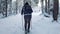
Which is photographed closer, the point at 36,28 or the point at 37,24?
the point at 36,28

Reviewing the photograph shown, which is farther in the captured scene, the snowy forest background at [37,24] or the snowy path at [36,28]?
the snowy forest background at [37,24]

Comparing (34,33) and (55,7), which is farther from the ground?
(55,7)

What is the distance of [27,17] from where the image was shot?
968 cm

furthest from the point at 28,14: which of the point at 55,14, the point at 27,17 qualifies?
the point at 55,14

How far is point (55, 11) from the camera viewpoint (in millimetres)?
15516

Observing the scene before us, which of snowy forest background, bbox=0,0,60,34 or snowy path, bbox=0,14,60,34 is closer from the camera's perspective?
snowy path, bbox=0,14,60,34

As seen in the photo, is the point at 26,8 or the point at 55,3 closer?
the point at 26,8

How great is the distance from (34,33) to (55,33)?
1.32 m

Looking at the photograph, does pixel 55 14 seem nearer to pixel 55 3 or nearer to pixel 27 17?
pixel 55 3

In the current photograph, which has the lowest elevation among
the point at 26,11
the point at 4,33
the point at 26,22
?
the point at 4,33

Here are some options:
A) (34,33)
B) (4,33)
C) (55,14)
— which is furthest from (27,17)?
(55,14)

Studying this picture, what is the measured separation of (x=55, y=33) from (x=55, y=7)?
6196 millimetres

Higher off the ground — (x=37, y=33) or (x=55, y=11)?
(x=55, y=11)

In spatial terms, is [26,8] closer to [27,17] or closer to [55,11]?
[27,17]
